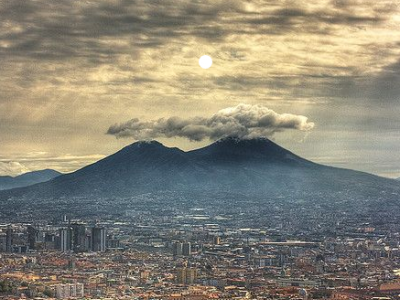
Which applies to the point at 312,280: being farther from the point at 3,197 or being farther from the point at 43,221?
the point at 3,197

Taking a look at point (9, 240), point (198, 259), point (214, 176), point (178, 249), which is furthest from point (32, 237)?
point (214, 176)

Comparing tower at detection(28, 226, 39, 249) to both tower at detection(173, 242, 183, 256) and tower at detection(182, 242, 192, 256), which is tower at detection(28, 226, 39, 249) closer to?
tower at detection(173, 242, 183, 256)

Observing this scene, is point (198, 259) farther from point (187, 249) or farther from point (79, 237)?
point (79, 237)

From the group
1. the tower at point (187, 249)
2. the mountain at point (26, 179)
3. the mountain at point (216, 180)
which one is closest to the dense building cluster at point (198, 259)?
the tower at point (187, 249)

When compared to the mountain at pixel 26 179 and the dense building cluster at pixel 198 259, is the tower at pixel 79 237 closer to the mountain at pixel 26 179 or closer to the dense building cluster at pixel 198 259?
the dense building cluster at pixel 198 259

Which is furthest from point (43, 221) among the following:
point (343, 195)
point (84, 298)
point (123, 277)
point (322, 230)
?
point (84, 298)

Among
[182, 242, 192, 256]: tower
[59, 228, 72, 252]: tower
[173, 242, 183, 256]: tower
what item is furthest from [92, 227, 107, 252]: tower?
[182, 242, 192, 256]: tower
